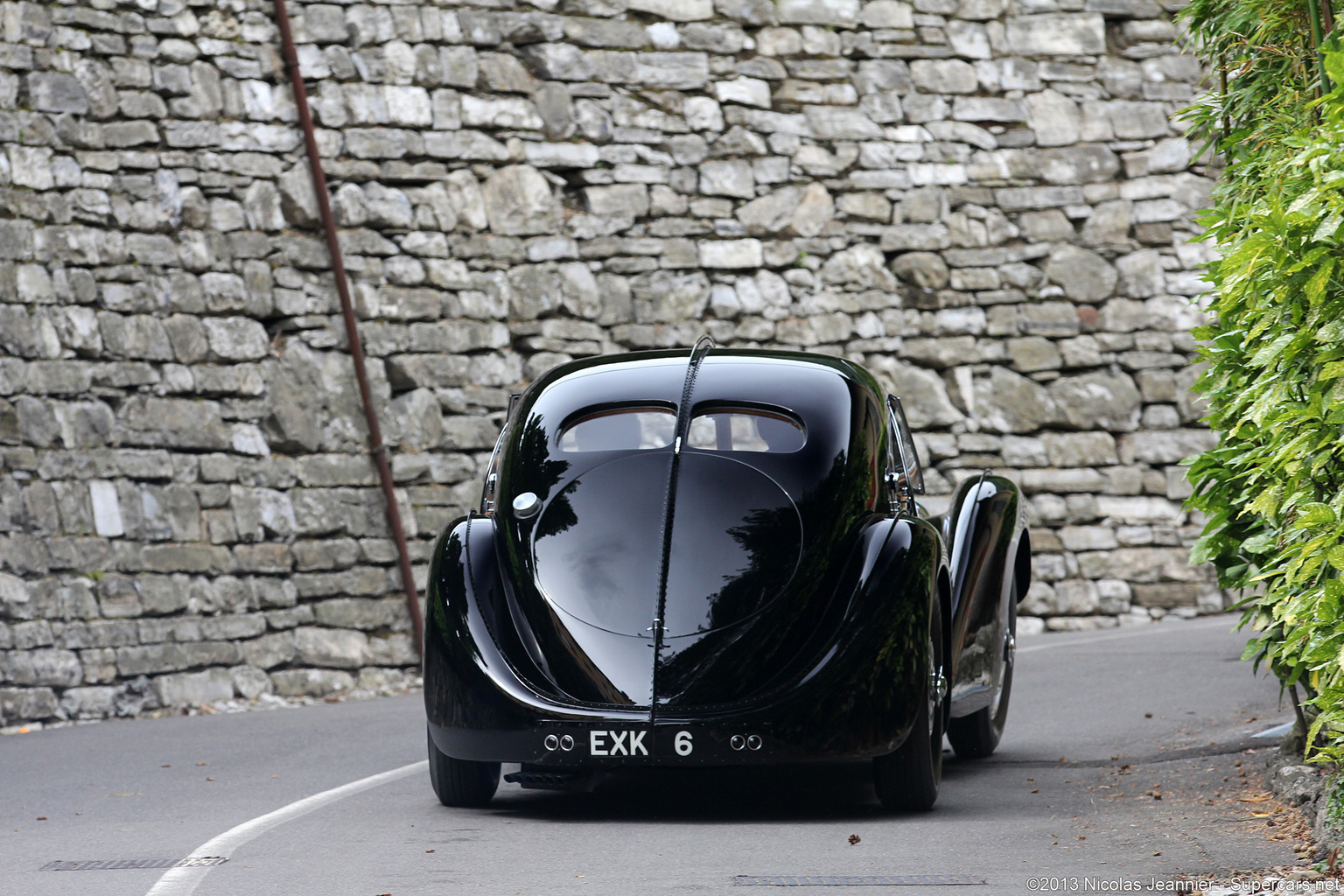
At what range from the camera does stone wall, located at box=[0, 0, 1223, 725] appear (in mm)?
10172

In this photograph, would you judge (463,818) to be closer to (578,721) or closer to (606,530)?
(578,721)

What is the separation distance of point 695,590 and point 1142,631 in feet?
26.9

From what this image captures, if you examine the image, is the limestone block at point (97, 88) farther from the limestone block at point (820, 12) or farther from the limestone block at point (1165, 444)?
the limestone block at point (1165, 444)

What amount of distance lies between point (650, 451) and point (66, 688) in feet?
18.1

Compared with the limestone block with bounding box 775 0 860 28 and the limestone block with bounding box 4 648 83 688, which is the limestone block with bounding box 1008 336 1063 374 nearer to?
the limestone block with bounding box 775 0 860 28

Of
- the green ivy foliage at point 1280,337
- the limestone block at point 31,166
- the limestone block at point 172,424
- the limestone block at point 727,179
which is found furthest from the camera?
the limestone block at point 727,179

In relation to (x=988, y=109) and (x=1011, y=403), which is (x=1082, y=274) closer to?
(x=1011, y=403)

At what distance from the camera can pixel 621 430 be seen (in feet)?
19.1

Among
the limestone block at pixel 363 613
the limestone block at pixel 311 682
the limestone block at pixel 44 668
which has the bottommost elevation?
the limestone block at pixel 311 682

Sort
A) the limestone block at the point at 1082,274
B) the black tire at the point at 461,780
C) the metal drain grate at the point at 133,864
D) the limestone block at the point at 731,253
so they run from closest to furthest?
A: the metal drain grate at the point at 133,864, the black tire at the point at 461,780, the limestone block at the point at 731,253, the limestone block at the point at 1082,274

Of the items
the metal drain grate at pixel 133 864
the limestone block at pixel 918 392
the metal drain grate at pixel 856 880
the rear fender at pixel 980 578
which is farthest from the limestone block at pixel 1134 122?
the metal drain grate at pixel 133 864

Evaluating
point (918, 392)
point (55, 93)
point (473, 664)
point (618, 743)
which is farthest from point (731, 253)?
point (618, 743)

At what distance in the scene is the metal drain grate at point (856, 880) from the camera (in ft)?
13.8

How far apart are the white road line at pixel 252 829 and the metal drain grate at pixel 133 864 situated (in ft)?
0.17
